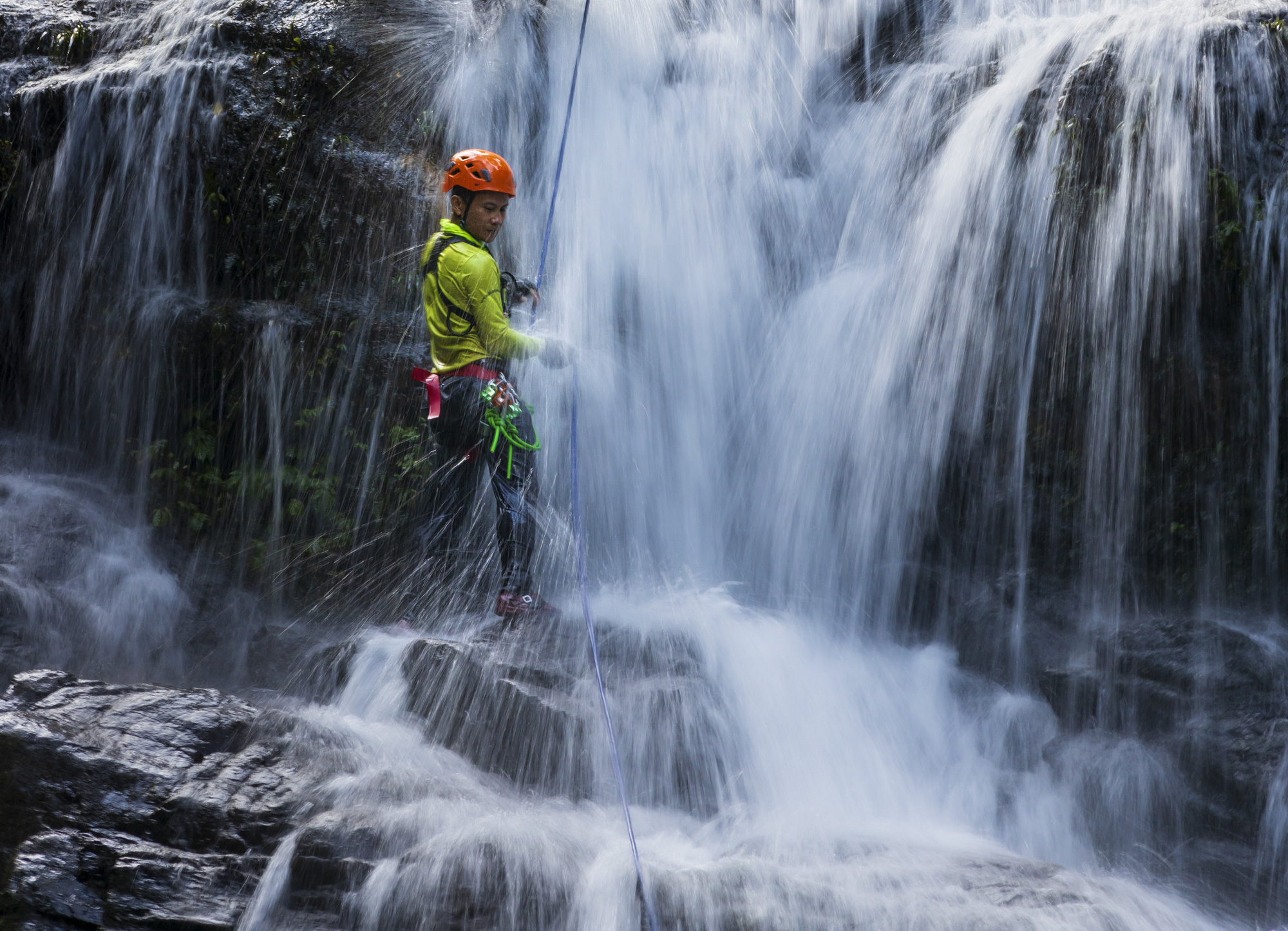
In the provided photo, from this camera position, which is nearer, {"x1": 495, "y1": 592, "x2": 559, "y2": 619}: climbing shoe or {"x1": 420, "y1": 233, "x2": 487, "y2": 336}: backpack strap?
{"x1": 420, "y1": 233, "x2": 487, "y2": 336}: backpack strap

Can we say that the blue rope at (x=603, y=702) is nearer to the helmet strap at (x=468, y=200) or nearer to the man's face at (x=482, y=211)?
the man's face at (x=482, y=211)

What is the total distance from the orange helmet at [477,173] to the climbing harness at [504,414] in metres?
0.90

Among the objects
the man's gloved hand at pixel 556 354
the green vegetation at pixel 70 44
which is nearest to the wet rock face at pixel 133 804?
the man's gloved hand at pixel 556 354

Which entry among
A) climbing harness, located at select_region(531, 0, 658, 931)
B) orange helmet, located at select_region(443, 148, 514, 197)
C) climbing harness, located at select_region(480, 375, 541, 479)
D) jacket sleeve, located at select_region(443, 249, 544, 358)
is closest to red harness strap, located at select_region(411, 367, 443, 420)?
climbing harness, located at select_region(480, 375, 541, 479)

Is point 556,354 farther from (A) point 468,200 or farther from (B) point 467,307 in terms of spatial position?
(A) point 468,200

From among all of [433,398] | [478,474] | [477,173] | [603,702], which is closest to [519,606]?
[478,474]

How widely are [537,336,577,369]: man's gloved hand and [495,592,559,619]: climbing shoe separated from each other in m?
1.20

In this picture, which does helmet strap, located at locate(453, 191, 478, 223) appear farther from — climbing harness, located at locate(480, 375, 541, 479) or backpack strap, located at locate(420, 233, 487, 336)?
climbing harness, located at locate(480, 375, 541, 479)

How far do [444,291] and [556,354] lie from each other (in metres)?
0.77

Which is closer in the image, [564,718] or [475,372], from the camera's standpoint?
[564,718]

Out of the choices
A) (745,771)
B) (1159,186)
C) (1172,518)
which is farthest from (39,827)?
(1159,186)

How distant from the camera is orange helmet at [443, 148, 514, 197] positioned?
171 inches

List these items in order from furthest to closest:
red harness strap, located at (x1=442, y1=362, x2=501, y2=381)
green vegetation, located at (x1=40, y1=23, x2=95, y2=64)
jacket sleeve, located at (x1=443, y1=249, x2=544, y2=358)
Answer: green vegetation, located at (x1=40, y1=23, x2=95, y2=64) → red harness strap, located at (x1=442, y1=362, x2=501, y2=381) → jacket sleeve, located at (x1=443, y1=249, x2=544, y2=358)

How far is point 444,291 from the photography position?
4.40m
